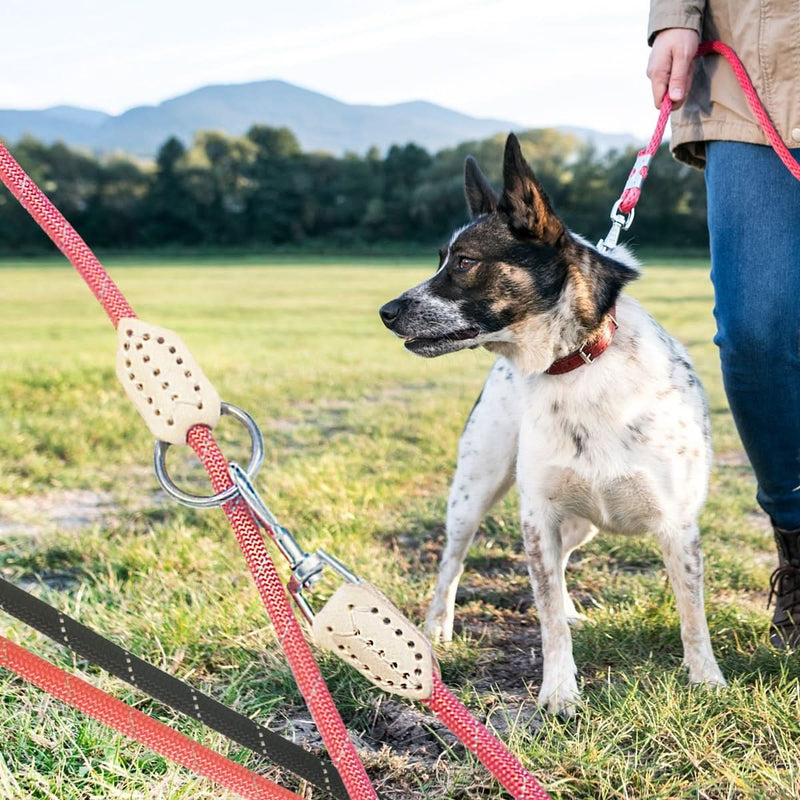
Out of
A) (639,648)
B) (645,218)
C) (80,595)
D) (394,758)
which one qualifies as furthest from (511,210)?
(645,218)

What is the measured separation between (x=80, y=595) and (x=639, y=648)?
1.85m

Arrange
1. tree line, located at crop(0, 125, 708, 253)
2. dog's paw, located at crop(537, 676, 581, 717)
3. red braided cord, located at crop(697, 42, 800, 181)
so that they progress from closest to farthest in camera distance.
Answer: dog's paw, located at crop(537, 676, 581, 717), red braided cord, located at crop(697, 42, 800, 181), tree line, located at crop(0, 125, 708, 253)

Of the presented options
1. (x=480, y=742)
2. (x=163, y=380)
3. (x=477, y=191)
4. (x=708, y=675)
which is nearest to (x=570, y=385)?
(x=477, y=191)

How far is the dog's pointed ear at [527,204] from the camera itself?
→ 2574 mm

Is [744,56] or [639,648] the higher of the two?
[744,56]

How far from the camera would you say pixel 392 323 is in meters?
2.74

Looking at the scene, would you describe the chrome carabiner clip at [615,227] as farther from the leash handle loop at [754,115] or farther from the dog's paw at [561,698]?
the dog's paw at [561,698]

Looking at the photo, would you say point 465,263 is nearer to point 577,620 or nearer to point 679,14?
point 679,14

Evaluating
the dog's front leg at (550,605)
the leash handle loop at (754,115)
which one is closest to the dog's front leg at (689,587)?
the dog's front leg at (550,605)

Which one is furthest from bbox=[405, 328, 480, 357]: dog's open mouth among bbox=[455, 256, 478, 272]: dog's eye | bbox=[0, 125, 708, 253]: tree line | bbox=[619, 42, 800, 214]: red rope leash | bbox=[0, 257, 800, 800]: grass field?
bbox=[0, 125, 708, 253]: tree line

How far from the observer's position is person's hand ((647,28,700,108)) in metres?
2.57

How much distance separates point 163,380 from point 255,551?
32 cm

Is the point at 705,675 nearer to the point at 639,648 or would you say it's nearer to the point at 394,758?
the point at 639,648

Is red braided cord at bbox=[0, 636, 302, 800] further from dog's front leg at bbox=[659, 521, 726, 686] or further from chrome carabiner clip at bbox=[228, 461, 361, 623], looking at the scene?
dog's front leg at bbox=[659, 521, 726, 686]
